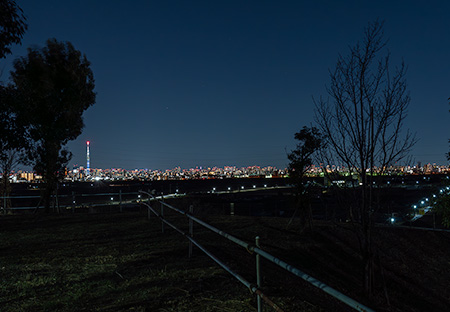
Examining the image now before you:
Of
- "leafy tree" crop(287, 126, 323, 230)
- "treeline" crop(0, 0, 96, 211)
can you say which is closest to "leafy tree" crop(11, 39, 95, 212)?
"treeline" crop(0, 0, 96, 211)

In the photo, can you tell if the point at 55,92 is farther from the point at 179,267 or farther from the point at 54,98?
the point at 179,267

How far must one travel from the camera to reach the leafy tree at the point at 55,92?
1623 cm

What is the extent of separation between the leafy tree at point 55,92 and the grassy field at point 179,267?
4144 millimetres

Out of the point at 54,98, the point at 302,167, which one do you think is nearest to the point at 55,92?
the point at 54,98

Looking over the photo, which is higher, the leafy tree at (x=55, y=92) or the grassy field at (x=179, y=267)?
the leafy tree at (x=55, y=92)

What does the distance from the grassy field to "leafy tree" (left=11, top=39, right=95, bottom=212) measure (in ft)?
13.6

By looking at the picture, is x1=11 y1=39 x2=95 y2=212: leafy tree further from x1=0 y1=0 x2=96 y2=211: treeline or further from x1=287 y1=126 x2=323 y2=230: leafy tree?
x1=287 y1=126 x2=323 y2=230: leafy tree

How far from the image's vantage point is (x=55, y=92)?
16438 millimetres

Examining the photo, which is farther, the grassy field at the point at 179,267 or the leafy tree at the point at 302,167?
the leafy tree at the point at 302,167

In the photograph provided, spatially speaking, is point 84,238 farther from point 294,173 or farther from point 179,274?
point 294,173

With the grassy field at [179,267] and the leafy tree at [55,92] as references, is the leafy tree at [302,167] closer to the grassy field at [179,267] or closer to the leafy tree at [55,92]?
the grassy field at [179,267]

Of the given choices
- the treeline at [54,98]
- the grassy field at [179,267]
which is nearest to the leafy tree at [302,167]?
the grassy field at [179,267]

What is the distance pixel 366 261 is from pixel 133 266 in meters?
5.46

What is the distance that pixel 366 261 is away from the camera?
7.51 meters
